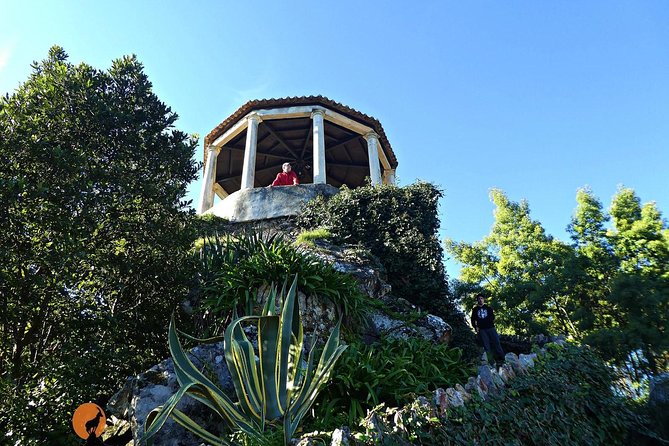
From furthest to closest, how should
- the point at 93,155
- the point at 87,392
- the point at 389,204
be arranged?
the point at 389,204
the point at 93,155
the point at 87,392

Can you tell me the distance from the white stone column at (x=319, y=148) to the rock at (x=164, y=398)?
8.05 metres

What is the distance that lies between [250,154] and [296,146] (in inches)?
178

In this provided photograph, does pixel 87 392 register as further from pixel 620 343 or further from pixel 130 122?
pixel 620 343

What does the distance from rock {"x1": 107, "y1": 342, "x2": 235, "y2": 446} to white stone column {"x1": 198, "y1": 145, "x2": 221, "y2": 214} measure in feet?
31.5

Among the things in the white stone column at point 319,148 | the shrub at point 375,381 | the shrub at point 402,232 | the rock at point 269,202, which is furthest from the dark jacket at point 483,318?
the white stone column at point 319,148

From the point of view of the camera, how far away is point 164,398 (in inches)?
167

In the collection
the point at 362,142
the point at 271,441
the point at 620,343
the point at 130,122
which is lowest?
the point at 271,441

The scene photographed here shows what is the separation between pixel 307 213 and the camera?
35.0ft

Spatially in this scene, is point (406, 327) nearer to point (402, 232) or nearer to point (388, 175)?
point (402, 232)

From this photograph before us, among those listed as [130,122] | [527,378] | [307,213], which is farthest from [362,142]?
[527,378]

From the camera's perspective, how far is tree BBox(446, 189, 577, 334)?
13008 millimetres

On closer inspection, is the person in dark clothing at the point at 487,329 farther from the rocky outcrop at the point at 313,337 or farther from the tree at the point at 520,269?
the tree at the point at 520,269

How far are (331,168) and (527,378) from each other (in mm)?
14844

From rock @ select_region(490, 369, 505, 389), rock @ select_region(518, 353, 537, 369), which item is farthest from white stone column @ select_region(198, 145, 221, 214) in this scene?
rock @ select_region(490, 369, 505, 389)
